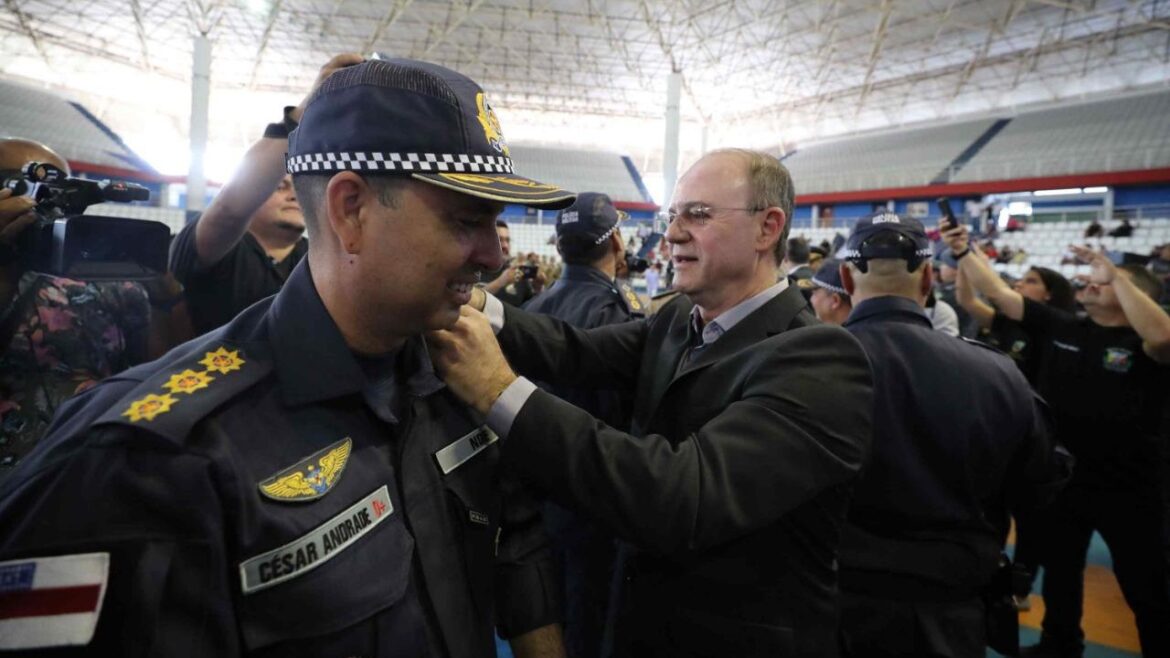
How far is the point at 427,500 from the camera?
1.11 metres

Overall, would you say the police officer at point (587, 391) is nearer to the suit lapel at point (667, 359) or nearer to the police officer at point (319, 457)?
the suit lapel at point (667, 359)

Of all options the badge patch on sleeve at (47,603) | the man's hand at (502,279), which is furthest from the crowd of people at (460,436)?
the man's hand at (502,279)

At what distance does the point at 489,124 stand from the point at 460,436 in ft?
1.94

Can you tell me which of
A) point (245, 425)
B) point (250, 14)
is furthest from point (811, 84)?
point (245, 425)

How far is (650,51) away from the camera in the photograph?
20.2 metres

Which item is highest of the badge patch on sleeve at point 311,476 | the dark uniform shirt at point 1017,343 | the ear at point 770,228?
the ear at point 770,228

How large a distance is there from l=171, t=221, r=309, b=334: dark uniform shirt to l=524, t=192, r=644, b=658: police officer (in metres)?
1.19

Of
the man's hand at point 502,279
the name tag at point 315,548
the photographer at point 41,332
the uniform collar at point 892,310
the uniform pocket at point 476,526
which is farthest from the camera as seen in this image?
the man's hand at point 502,279

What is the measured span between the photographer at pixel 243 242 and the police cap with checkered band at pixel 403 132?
2.10 feet

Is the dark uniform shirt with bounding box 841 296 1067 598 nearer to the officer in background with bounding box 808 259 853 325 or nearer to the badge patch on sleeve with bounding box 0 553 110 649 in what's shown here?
the officer in background with bounding box 808 259 853 325

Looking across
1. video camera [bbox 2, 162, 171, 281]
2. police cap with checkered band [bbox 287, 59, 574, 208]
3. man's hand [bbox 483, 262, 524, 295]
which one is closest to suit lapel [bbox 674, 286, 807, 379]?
police cap with checkered band [bbox 287, 59, 574, 208]

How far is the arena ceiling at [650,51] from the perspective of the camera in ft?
56.2

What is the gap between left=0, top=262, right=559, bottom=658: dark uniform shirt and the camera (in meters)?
0.76

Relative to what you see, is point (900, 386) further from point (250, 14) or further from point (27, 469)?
point (250, 14)
